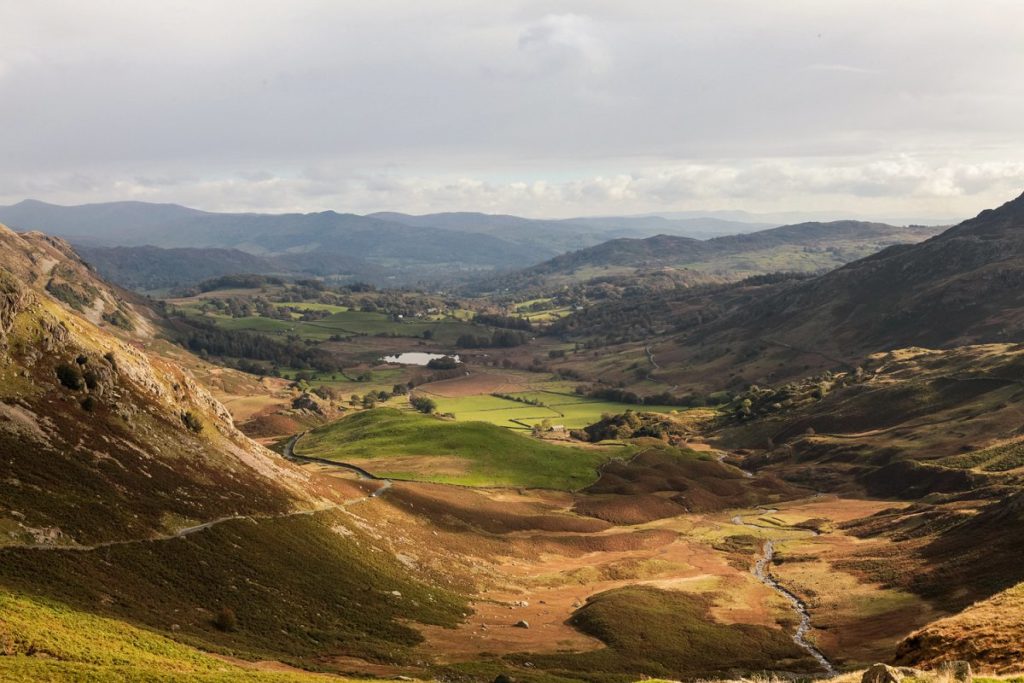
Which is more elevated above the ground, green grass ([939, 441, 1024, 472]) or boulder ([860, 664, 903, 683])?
boulder ([860, 664, 903, 683])

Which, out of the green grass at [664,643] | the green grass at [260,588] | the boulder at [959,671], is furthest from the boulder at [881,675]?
the green grass at [260,588]

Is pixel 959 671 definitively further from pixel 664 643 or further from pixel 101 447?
pixel 101 447

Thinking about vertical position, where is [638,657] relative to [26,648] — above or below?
below

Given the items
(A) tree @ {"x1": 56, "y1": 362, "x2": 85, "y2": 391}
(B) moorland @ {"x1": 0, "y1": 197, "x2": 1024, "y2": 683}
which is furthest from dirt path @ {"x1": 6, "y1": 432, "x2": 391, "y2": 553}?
(A) tree @ {"x1": 56, "y1": 362, "x2": 85, "y2": 391}

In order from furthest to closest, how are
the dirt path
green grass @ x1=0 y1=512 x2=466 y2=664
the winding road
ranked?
the winding road < the dirt path < green grass @ x1=0 y1=512 x2=466 y2=664

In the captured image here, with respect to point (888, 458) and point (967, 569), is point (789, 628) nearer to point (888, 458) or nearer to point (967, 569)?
point (967, 569)

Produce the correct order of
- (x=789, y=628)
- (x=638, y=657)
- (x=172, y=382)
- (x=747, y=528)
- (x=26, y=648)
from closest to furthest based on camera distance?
(x=26, y=648) → (x=638, y=657) → (x=789, y=628) → (x=172, y=382) → (x=747, y=528)

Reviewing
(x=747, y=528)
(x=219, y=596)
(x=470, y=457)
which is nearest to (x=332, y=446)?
(x=470, y=457)

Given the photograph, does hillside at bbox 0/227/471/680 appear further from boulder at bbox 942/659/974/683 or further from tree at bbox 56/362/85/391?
boulder at bbox 942/659/974/683

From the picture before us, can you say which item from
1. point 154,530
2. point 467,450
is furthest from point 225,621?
point 467,450
